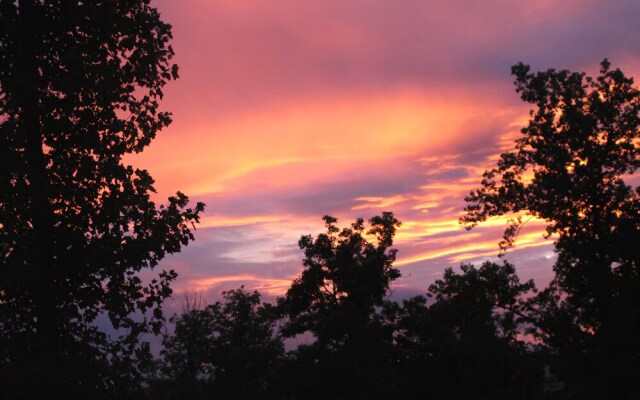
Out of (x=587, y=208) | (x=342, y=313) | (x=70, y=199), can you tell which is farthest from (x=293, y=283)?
(x=70, y=199)

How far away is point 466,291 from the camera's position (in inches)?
1302

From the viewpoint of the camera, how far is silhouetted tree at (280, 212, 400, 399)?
162ft

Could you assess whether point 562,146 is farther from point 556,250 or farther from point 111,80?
point 111,80

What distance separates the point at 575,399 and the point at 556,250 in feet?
23.2

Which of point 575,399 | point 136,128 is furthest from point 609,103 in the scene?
point 136,128

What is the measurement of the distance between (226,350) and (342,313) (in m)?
18.0

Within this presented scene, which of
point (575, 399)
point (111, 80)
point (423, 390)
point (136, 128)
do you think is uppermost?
point (111, 80)

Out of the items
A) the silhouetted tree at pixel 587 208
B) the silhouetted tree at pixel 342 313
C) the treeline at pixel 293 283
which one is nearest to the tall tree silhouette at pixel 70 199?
the treeline at pixel 293 283

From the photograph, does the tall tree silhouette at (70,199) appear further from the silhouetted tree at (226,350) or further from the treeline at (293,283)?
the silhouetted tree at (226,350)

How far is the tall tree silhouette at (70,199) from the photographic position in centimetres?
1551

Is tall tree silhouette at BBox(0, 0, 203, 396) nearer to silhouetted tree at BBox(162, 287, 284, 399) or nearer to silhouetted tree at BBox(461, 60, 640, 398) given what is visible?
silhouetted tree at BBox(461, 60, 640, 398)

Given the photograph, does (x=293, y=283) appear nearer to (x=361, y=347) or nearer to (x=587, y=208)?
(x=361, y=347)

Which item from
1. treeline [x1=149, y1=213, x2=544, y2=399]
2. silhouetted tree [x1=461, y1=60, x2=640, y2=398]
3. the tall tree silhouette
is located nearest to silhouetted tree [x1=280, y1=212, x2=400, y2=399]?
treeline [x1=149, y1=213, x2=544, y2=399]

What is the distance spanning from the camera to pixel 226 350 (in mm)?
62469
